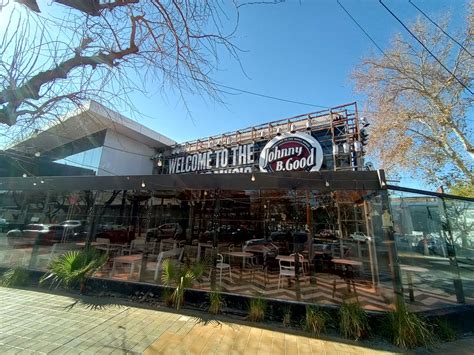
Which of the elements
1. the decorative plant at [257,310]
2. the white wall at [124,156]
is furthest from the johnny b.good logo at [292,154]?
the white wall at [124,156]

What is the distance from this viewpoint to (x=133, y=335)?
3434 millimetres

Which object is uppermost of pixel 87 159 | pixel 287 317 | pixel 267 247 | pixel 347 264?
pixel 87 159

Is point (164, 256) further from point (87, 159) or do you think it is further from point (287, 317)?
point (87, 159)

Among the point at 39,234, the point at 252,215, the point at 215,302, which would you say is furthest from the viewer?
the point at 252,215

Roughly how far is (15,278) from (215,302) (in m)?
4.93

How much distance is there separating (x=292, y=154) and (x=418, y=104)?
599cm

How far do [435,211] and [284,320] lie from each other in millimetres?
3982

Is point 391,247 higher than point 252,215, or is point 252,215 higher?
point 252,215

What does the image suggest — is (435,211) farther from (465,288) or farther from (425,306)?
(425,306)

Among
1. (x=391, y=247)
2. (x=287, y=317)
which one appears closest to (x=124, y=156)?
(x=287, y=317)

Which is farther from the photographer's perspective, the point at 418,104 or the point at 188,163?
the point at 188,163

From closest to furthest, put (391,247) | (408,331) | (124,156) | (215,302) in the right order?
(408,331), (391,247), (215,302), (124,156)

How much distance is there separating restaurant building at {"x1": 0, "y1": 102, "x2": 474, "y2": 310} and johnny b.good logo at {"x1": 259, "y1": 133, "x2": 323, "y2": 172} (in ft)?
0.17

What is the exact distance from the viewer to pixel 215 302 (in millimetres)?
4398
